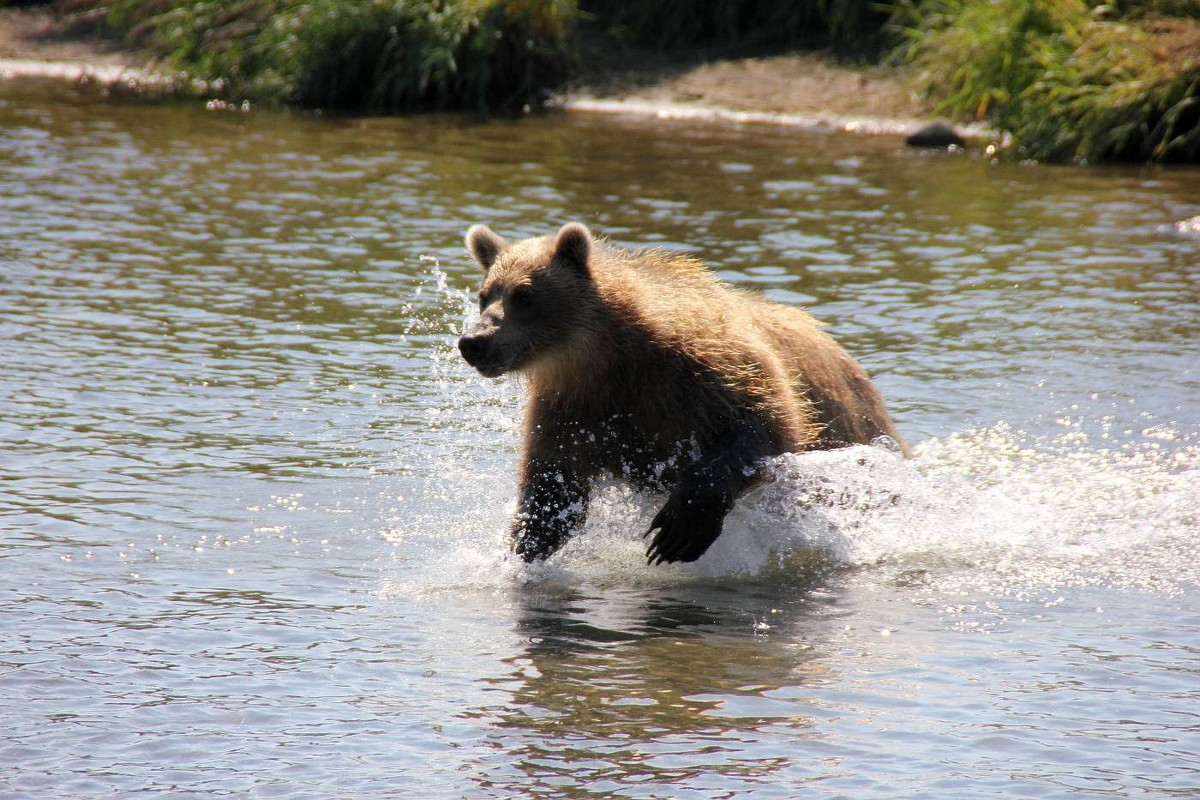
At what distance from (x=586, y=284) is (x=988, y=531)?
205 centimetres

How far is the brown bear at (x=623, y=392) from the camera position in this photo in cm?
623

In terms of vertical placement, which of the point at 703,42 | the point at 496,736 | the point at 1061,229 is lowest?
the point at 496,736

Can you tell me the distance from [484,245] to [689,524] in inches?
60.0

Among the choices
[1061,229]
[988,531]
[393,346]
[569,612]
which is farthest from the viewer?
[1061,229]

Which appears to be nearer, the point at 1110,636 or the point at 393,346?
the point at 1110,636

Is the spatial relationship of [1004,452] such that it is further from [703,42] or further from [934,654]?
[703,42]

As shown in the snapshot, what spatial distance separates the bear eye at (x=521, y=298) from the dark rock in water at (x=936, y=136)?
1131 centimetres

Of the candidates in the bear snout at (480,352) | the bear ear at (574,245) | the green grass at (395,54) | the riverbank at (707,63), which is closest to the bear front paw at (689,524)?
the bear snout at (480,352)

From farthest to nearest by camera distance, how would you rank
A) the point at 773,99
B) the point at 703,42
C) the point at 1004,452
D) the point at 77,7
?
the point at 77,7 < the point at 703,42 < the point at 773,99 < the point at 1004,452

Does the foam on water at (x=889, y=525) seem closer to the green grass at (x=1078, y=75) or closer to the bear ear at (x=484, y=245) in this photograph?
the bear ear at (x=484, y=245)

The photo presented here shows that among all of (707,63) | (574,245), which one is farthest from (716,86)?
(574,245)

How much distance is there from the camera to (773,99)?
62.2 feet

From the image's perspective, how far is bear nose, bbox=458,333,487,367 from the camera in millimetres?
6098

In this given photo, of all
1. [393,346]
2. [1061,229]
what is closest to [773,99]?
[1061,229]
